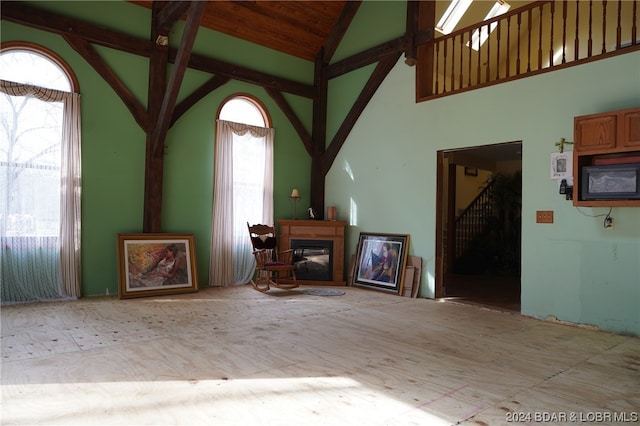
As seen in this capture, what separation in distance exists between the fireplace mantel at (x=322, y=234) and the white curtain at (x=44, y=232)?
322cm

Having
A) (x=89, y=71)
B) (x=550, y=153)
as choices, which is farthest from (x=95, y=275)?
(x=550, y=153)

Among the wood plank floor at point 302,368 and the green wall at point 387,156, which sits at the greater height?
the green wall at point 387,156

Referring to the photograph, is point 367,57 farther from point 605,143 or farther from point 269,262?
point 605,143

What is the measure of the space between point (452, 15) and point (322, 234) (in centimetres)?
462

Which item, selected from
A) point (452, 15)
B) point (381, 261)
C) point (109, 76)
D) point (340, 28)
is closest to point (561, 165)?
point (381, 261)

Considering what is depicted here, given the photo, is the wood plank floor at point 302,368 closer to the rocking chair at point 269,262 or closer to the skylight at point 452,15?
the rocking chair at point 269,262

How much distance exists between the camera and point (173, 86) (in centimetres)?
607

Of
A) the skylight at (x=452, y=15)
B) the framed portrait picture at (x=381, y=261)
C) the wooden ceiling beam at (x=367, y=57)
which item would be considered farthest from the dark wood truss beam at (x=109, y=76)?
the skylight at (x=452, y=15)

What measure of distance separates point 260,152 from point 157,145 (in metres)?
1.88

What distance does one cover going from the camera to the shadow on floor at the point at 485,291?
244 inches

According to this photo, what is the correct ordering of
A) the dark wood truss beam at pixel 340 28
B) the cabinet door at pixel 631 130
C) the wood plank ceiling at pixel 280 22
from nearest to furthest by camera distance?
the cabinet door at pixel 631 130
the wood plank ceiling at pixel 280 22
the dark wood truss beam at pixel 340 28

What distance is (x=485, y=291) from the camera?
23.8 feet

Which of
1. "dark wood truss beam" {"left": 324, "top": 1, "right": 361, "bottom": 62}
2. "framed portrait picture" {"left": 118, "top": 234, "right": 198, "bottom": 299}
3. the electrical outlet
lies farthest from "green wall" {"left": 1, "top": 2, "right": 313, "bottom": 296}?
the electrical outlet

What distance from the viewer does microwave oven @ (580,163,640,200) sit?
437 cm
